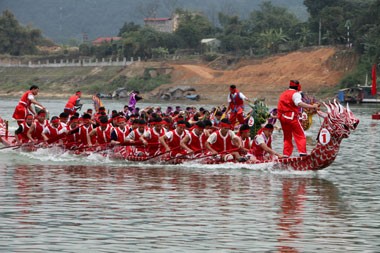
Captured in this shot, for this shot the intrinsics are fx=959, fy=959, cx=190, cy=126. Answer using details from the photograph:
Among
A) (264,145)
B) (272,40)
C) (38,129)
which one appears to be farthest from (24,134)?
(272,40)

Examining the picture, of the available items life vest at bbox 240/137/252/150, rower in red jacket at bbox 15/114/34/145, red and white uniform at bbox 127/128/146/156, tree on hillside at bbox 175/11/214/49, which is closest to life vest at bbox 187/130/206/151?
life vest at bbox 240/137/252/150

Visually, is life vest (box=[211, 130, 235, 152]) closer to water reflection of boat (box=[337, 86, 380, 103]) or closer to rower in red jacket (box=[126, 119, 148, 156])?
rower in red jacket (box=[126, 119, 148, 156])

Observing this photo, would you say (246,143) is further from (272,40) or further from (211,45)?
(211,45)

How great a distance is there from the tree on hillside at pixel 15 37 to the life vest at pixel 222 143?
142448 millimetres

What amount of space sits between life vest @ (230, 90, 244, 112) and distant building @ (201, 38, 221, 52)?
3788 inches

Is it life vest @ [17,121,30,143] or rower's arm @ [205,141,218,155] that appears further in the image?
life vest @ [17,121,30,143]

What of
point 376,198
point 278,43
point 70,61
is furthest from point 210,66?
point 376,198

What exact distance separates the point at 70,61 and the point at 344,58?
5920 cm

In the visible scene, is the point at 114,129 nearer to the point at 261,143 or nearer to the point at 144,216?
the point at 261,143

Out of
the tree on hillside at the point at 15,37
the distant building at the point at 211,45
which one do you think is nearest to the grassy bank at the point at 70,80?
the distant building at the point at 211,45

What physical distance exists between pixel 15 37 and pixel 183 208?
152469 millimetres

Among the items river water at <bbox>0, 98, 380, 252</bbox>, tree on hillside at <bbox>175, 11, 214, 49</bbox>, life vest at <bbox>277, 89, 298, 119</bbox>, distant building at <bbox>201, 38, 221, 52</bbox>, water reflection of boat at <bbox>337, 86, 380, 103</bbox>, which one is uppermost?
tree on hillside at <bbox>175, 11, 214, 49</bbox>

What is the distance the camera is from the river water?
12.8m

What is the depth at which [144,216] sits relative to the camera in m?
15.0
